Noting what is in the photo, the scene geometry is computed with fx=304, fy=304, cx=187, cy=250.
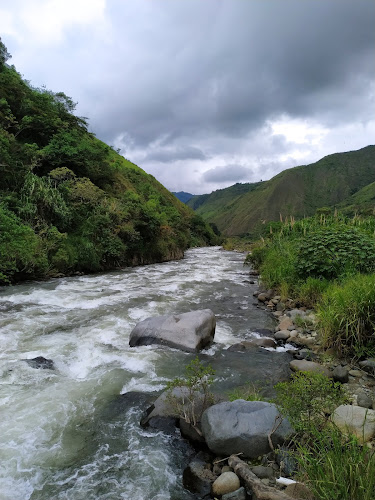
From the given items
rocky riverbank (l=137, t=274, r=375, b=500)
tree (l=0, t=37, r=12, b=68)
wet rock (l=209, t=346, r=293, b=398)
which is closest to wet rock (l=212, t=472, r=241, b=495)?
rocky riverbank (l=137, t=274, r=375, b=500)

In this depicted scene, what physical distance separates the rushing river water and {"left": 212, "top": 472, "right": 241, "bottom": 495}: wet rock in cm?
45

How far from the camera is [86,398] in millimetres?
5883

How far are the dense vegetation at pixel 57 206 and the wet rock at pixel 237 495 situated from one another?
13.6 metres

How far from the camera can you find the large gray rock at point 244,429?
4.18m

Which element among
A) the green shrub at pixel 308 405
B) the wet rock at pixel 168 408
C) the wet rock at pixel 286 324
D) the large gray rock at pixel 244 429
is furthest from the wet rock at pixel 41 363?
the wet rock at pixel 286 324

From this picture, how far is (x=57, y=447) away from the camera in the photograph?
4.55 metres

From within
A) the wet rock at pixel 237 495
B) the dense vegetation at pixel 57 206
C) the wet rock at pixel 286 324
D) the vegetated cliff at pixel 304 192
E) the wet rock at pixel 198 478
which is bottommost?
the wet rock at pixel 198 478

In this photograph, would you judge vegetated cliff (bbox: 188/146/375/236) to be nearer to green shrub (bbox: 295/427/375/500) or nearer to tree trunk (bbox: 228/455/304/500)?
tree trunk (bbox: 228/455/304/500)

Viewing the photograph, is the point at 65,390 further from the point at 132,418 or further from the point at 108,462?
the point at 108,462

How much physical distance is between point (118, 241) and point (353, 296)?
19.8m

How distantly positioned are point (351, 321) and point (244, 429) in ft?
13.4

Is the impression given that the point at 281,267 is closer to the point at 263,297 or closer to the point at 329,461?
the point at 263,297

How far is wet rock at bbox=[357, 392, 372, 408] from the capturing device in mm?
5020

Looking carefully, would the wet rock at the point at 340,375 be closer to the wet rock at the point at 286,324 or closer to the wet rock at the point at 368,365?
the wet rock at the point at 368,365
